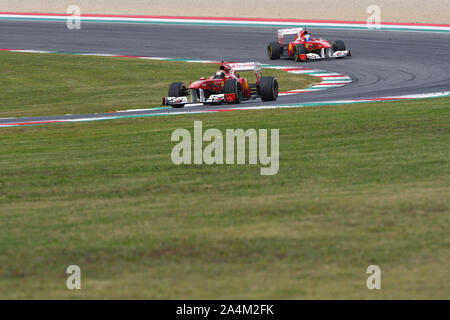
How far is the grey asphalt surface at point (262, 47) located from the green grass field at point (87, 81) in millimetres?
2175

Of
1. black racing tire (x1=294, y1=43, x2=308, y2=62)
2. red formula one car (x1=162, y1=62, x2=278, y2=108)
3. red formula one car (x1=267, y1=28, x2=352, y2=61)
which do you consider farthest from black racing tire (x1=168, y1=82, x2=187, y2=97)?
black racing tire (x1=294, y1=43, x2=308, y2=62)

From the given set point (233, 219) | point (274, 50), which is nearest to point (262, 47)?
point (274, 50)

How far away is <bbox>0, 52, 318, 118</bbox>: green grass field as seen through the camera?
21.9 metres

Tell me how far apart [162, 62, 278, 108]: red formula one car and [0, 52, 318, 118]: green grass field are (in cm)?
182

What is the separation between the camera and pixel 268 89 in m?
19.4

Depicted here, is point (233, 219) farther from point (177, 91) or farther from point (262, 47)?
point (262, 47)

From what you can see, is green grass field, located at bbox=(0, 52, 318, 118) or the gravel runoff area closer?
green grass field, located at bbox=(0, 52, 318, 118)

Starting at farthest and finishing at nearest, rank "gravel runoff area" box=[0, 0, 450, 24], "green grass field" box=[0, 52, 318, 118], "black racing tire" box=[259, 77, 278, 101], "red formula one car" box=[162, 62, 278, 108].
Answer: "gravel runoff area" box=[0, 0, 450, 24], "green grass field" box=[0, 52, 318, 118], "black racing tire" box=[259, 77, 278, 101], "red formula one car" box=[162, 62, 278, 108]

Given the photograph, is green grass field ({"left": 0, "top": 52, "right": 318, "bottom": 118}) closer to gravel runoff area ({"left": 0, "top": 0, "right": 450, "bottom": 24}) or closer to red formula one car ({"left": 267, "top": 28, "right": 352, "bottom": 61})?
red formula one car ({"left": 267, "top": 28, "right": 352, "bottom": 61})

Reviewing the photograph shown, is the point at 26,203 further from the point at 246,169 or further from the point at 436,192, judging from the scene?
the point at 436,192

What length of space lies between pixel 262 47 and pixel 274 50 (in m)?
3.94

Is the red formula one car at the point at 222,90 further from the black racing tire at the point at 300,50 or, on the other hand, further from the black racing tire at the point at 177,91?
the black racing tire at the point at 300,50

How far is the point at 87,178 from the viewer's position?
423 inches

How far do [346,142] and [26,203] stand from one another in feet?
17.4
